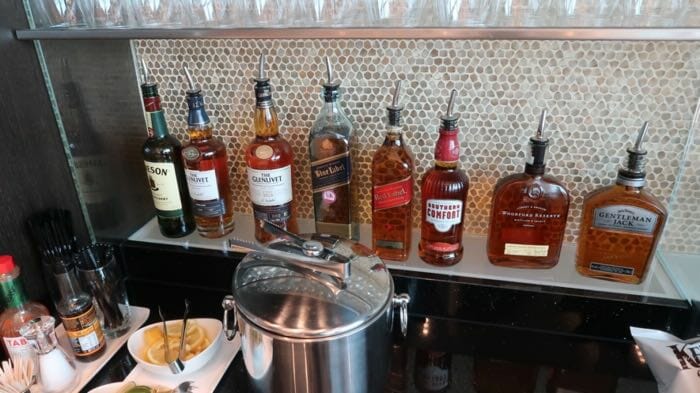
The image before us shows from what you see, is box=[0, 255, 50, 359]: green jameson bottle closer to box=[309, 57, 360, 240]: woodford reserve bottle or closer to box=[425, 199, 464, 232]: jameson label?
box=[309, 57, 360, 240]: woodford reserve bottle

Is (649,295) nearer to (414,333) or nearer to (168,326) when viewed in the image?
(414,333)

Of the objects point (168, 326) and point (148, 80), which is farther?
point (148, 80)

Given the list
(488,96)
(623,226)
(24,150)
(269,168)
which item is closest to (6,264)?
(24,150)

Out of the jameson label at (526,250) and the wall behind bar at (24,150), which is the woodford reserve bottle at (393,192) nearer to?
the jameson label at (526,250)

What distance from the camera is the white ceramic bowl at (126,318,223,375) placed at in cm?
81

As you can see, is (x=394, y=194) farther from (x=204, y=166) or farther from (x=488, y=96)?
(x=204, y=166)

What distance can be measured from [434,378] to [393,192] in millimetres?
311

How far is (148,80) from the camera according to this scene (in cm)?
101

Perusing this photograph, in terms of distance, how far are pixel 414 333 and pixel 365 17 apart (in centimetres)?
55

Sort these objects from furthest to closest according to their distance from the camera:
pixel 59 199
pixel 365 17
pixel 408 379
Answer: pixel 59 199 < pixel 408 379 < pixel 365 17

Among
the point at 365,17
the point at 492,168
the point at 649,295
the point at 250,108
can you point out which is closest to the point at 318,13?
the point at 365,17

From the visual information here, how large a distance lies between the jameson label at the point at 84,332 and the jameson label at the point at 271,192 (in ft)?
1.05

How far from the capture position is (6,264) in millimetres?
778

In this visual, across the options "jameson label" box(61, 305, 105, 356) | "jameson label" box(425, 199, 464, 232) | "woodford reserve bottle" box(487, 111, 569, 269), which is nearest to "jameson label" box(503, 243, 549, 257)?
"woodford reserve bottle" box(487, 111, 569, 269)
